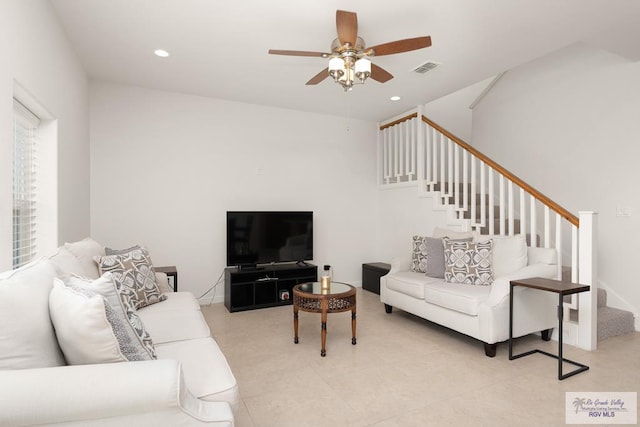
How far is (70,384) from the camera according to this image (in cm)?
107

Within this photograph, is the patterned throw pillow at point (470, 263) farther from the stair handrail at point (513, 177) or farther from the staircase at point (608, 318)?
the staircase at point (608, 318)

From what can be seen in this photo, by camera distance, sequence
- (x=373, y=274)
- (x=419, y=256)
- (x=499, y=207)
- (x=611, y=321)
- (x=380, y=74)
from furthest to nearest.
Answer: (x=373, y=274)
(x=499, y=207)
(x=419, y=256)
(x=611, y=321)
(x=380, y=74)

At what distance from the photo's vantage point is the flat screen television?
4.42m

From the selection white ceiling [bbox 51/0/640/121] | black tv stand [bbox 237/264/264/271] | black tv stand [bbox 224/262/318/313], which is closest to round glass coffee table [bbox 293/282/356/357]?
black tv stand [bbox 224/262/318/313]

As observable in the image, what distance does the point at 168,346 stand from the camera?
1847 mm

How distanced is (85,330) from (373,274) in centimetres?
429

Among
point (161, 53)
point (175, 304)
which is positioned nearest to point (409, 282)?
point (175, 304)

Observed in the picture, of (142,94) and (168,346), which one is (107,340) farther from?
(142,94)

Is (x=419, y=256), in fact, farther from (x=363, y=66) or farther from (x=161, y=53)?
(x=161, y=53)

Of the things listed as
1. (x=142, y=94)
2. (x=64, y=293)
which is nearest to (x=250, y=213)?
(x=142, y=94)

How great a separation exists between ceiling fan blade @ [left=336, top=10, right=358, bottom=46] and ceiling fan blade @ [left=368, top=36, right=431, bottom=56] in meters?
0.16

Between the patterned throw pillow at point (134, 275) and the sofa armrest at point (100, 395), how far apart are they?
1.35 m

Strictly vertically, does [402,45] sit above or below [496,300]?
above

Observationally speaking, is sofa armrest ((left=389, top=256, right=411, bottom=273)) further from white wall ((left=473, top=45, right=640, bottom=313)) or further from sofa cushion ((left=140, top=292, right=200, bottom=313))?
sofa cushion ((left=140, top=292, right=200, bottom=313))
